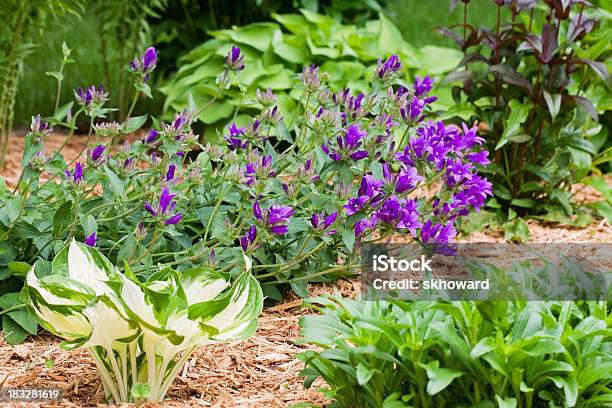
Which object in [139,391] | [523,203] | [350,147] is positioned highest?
[350,147]

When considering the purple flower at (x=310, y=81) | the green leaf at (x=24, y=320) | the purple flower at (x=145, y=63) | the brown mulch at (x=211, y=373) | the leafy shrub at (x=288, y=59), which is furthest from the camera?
the leafy shrub at (x=288, y=59)

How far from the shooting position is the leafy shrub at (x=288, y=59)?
567 centimetres

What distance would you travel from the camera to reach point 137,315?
2363 millimetres

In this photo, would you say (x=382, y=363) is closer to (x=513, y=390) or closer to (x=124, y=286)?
(x=513, y=390)

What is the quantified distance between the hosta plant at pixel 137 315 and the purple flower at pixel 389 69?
921mm

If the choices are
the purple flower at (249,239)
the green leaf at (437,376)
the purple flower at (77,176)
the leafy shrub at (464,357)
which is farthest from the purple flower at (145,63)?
the green leaf at (437,376)

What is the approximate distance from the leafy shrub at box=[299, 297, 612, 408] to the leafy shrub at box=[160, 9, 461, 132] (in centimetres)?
Result: 318

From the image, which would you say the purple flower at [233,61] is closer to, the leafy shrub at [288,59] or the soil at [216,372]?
Result: the soil at [216,372]

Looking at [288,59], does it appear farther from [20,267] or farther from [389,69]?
[20,267]

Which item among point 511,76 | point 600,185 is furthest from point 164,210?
point 600,185

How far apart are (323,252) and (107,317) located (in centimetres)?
108

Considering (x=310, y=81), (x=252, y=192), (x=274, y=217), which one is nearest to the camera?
(x=274, y=217)

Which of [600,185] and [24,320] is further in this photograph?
[600,185]

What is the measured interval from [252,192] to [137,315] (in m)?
0.88
